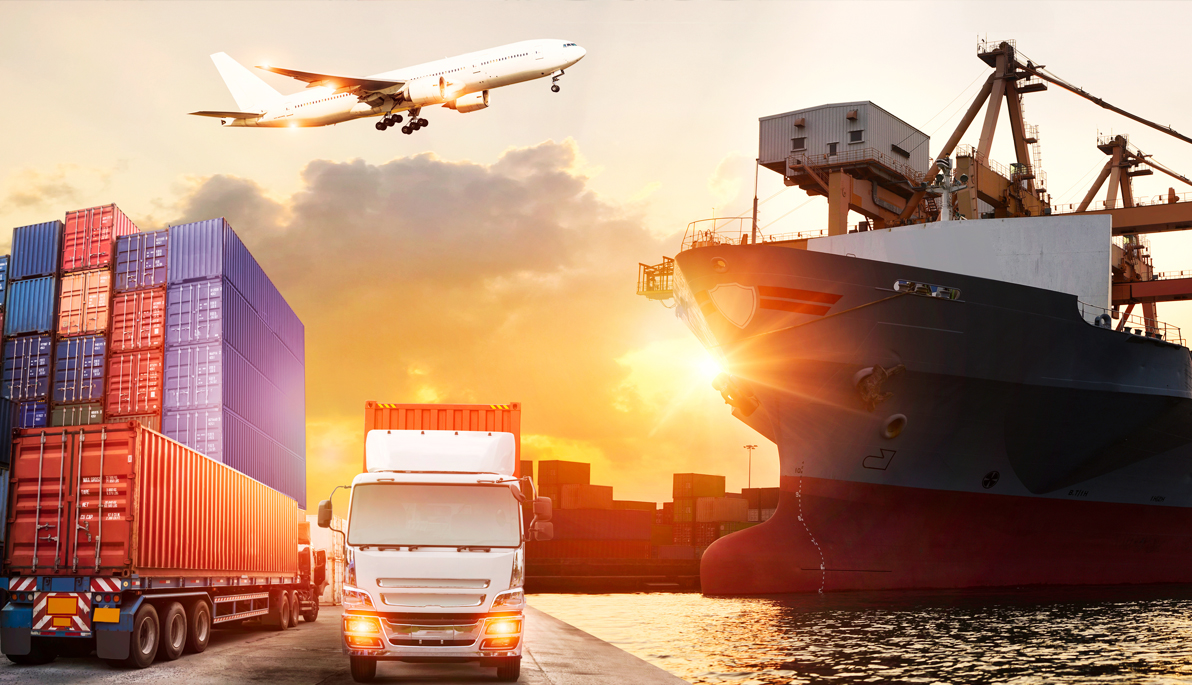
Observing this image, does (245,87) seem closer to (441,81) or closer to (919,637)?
(441,81)

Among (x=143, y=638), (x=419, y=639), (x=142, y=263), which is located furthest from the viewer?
(x=142, y=263)

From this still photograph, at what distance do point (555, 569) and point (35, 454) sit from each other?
169 feet

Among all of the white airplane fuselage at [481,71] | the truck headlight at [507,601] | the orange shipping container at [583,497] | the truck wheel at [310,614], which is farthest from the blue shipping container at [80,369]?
the orange shipping container at [583,497]

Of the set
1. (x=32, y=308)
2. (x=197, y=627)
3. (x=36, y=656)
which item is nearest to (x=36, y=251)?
(x=32, y=308)

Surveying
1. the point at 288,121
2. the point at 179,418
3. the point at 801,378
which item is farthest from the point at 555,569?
the point at 801,378

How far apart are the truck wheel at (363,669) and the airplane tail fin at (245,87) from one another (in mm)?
54256

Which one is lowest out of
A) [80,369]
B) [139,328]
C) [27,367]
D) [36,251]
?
[80,369]

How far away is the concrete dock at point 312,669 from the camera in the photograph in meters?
12.4

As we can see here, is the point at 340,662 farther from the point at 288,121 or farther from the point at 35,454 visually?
the point at 288,121

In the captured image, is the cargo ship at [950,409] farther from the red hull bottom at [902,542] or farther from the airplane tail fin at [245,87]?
the airplane tail fin at [245,87]

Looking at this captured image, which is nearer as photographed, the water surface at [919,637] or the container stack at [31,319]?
the water surface at [919,637]

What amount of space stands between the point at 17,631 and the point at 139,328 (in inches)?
1210

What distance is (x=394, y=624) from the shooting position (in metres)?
11.5

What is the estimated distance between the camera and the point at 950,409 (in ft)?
87.7
